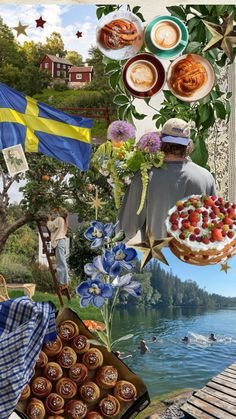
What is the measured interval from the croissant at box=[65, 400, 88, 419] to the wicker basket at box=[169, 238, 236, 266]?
0.46m

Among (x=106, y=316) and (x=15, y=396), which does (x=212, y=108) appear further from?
(x=15, y=396)

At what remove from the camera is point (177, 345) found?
2.04 meters

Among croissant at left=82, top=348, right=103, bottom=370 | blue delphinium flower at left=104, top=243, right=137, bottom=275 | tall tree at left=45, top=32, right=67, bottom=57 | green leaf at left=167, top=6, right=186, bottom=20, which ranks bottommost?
croissant at left=82, top=348, right=103, bottom=370

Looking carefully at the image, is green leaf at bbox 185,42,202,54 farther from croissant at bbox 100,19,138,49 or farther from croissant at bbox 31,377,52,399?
croissant at bbox 31,377,52,399

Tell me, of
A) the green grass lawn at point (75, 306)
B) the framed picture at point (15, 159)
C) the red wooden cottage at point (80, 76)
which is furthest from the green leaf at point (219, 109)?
the green grass lawn at point (75, 306)

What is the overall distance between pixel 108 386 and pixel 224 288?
1.32 feet

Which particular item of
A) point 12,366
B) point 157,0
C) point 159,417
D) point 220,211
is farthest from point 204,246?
point 157,0

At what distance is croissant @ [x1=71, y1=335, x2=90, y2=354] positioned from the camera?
1.97 meters

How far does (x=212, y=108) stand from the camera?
2.32m

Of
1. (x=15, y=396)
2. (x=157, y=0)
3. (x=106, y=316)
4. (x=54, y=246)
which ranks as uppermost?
(x=157, y=0)

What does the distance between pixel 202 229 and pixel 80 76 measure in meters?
0.70

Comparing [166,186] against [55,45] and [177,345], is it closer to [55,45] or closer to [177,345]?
[177,345]

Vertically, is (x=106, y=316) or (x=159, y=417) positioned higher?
(x=106, y=316)

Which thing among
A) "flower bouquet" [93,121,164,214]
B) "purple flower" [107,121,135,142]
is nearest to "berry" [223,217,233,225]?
"flower bouquet" [93,121,164,214]
